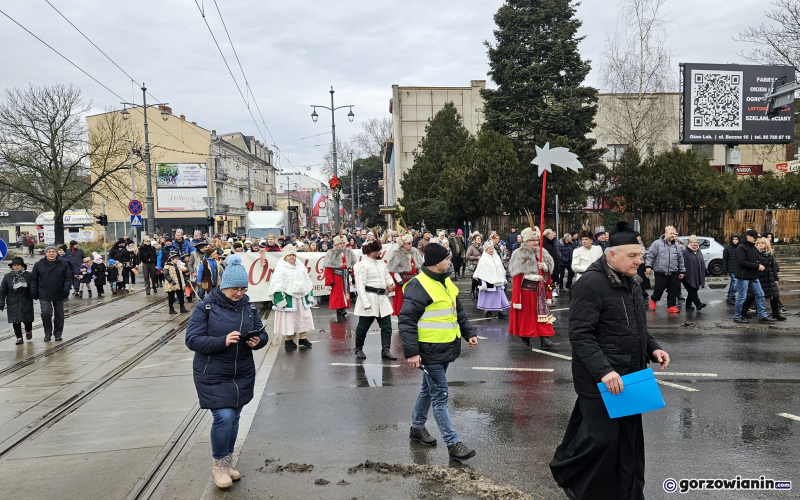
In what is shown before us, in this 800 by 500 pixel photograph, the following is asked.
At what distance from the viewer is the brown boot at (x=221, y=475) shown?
440 centimetres

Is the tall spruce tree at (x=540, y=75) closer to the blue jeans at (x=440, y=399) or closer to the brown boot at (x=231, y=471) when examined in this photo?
the blue jeans at (x=440, y=399)

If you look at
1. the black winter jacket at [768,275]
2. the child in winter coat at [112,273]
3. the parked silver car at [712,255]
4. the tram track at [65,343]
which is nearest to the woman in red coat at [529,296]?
the black winter jacket at [768,275]

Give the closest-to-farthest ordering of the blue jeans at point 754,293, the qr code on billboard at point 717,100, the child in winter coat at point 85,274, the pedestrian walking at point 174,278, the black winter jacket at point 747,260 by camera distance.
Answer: the black winter jacket at point 747,260, the blue jeans at point 754,293, the pedestrian walking at point 174,278, the child in winter coat at point 85,274, the qr code on billboard at point 717,100

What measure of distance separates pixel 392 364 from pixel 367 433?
2779 millimetres

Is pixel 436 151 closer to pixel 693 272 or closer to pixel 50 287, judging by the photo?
pixel 693 272

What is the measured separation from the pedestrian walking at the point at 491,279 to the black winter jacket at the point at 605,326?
26.4 feet

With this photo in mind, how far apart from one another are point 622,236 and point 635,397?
102 cm

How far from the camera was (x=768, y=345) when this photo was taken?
9.12 meters

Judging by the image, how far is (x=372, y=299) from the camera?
28.6ft

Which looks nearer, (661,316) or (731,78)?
(661,316)

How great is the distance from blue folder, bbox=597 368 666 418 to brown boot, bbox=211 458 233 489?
285cm

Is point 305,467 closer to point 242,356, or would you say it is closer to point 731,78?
point 242,356

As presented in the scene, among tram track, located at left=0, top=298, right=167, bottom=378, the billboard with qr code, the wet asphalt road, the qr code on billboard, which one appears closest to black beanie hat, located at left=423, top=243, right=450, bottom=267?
the wet asphalt road

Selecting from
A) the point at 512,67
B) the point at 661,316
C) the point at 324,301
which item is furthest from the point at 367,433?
the point at 512,67
